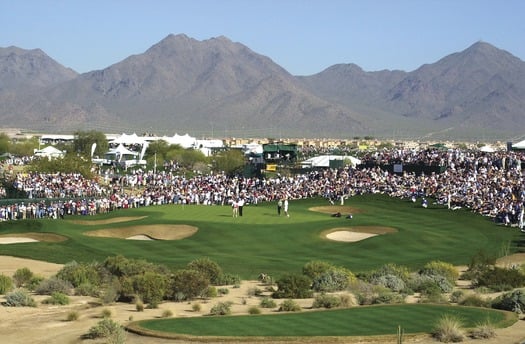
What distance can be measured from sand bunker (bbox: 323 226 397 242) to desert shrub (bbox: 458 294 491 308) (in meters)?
17.4

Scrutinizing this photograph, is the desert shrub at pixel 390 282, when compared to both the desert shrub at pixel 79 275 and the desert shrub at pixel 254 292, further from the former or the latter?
the desert shrub at pixel 79 275

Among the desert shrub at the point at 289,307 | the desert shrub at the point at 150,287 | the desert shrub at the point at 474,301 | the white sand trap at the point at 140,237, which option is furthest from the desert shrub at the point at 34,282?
the white sand trap at the point at 140,237

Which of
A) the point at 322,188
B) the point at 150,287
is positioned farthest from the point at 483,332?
the point at 322,188

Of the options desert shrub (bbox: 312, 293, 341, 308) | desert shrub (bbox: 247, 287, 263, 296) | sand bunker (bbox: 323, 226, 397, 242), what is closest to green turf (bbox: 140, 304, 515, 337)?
desert shrub (bbox: 312, 293, 341, 308)

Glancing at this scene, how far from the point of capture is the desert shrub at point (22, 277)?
29.9m

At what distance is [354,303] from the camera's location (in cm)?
2639

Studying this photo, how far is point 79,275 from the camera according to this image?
29.4m

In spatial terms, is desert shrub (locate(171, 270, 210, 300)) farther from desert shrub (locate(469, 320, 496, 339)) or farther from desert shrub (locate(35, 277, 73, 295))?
desert shrub (locate(469, 320, 496, 339))

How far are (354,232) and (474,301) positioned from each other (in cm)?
1934

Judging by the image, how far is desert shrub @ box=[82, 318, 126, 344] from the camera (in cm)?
2052

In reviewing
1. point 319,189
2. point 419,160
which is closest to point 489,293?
point 319,189

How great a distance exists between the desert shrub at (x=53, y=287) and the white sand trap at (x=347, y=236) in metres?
18.0

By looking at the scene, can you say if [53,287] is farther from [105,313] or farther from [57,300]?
[105,313]

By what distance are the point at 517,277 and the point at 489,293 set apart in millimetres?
1608
